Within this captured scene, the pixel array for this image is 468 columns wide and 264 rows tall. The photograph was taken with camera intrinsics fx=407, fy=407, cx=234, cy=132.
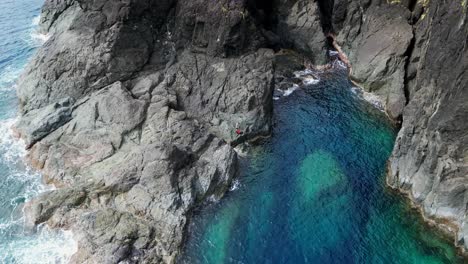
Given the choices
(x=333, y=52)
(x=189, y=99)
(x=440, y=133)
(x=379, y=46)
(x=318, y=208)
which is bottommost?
(x=318, y=208)

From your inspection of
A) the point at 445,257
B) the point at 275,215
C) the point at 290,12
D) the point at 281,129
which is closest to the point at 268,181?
the point at 275,215

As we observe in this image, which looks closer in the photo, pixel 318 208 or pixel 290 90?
pixel 318 208

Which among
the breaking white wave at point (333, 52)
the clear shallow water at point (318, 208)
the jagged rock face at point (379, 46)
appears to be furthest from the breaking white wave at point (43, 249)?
the breaking white wave at point (333, 52)

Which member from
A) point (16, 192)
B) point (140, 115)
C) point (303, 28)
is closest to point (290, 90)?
point (303, 28)

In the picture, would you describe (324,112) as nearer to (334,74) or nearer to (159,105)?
(334,74)

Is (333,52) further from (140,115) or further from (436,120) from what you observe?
(140,115)

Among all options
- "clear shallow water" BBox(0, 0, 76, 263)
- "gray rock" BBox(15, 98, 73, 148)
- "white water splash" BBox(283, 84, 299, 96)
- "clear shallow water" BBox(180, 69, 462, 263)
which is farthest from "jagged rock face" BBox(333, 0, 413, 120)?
"clear shallow water" BBox(0, 0, 76, 263)

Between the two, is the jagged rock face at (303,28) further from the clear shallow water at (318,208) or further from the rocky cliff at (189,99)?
the clear shallow water at (318,208)
